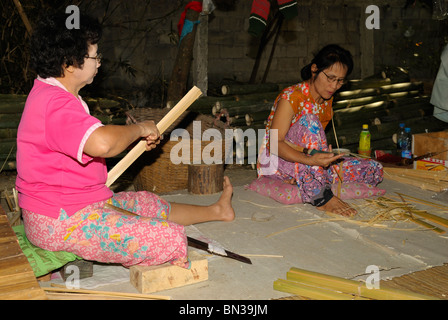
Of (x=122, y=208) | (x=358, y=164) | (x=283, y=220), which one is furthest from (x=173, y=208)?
(x=358, y=164)

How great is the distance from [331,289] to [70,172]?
139 centimetres

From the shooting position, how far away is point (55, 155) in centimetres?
248

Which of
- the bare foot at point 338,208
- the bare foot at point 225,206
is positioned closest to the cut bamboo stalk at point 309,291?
the bare foot at point 225,206

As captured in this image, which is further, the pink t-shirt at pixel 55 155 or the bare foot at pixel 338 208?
the bare foot at pixel 338 208

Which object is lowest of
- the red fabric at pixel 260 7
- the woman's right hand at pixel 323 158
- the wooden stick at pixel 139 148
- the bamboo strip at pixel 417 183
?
the bamboo strip at pixel 417 183

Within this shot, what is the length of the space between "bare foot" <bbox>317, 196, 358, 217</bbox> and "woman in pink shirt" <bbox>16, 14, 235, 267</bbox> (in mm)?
1523

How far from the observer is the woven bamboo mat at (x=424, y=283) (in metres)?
2.56

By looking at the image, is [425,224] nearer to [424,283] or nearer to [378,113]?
[424,283]

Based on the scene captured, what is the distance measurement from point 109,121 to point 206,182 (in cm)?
172

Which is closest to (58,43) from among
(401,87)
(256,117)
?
(256,117)

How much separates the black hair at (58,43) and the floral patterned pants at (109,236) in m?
0.72

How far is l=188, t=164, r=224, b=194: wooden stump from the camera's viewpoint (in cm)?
436

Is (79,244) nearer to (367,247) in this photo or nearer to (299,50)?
(367,247)

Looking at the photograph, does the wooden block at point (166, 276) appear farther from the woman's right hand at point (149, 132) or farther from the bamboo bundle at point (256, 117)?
the bamboo bundle at point (256, 117)
